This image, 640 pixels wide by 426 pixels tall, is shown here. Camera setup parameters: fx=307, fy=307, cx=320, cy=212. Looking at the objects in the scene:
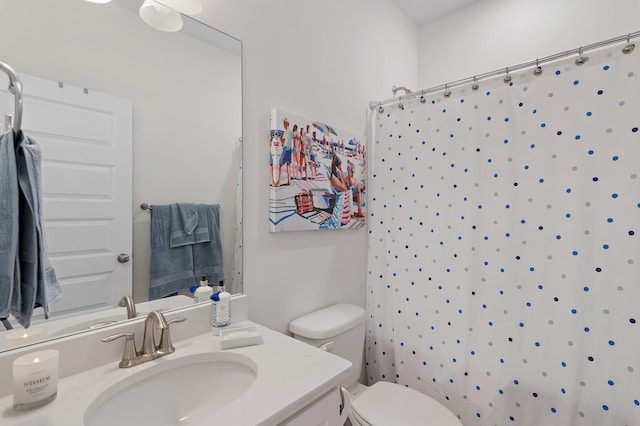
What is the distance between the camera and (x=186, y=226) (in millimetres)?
1096

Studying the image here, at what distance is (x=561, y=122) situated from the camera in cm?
124

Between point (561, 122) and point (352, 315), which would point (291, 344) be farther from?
point (561, 122)

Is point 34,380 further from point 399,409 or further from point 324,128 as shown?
point 324,128

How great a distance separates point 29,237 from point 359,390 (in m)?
1.53

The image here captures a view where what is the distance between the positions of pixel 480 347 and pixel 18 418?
1592mm

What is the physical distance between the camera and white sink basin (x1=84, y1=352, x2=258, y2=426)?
0.78 m

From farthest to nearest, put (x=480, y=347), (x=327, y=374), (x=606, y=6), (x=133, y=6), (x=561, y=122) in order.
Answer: (x=606, y=6) → (x=480, y=347) → (x=561, y=122) → (x=133, y=6) → (x=327, y=374)

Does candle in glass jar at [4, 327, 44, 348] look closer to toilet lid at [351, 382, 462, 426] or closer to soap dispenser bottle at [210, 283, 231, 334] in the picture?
soap dispenser bottle at [210, 283, 231, 334]

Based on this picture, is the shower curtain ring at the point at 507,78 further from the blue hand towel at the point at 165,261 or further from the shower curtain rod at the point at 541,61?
the blue hand towel at the point at 165,261

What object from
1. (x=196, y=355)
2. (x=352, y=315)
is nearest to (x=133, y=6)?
(x=196, y=355)

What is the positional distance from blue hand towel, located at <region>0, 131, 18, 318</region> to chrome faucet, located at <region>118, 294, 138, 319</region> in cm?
26

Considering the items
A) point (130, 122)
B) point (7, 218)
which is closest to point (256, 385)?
point (7, 218)

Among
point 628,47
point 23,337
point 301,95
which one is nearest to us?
point 23,337

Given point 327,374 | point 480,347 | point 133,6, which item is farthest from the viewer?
point 480,347
